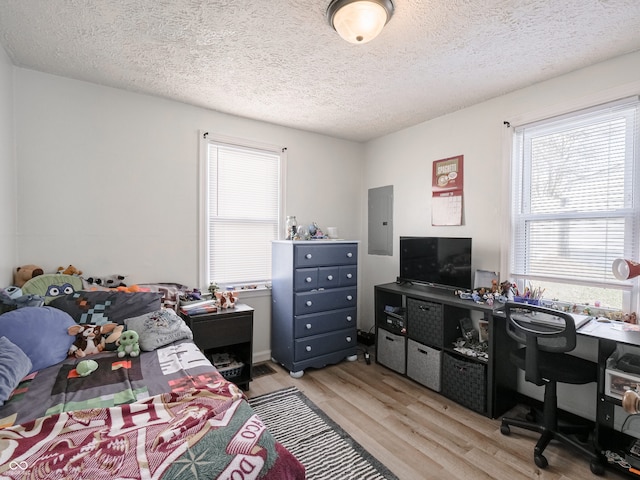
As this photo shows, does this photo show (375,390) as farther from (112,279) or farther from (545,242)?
(112,279)

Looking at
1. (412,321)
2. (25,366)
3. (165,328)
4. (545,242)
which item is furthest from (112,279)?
(545,242)

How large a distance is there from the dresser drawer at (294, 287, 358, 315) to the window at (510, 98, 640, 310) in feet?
5.19

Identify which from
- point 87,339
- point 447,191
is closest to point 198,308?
point 87,339

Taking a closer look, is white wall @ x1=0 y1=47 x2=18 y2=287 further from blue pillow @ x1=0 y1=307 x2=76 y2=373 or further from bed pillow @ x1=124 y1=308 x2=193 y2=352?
bed pillow @ x1=124 y1=308 x2=193 y2=352

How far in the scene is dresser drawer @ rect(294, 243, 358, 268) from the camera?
10.1 ft

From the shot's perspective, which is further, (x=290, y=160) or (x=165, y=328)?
(x=290, y=160)

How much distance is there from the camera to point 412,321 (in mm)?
2953

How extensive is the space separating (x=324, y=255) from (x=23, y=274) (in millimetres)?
2386

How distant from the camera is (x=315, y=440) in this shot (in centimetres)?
212

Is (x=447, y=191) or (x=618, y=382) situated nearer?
(x=618, y=382)

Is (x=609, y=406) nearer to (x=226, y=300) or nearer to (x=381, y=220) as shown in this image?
(x=381, y=220)

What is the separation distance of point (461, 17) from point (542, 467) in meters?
2.69

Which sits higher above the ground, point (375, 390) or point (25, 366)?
point (25, 366)

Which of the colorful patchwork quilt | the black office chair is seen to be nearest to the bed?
the colorful patchwork quilt
